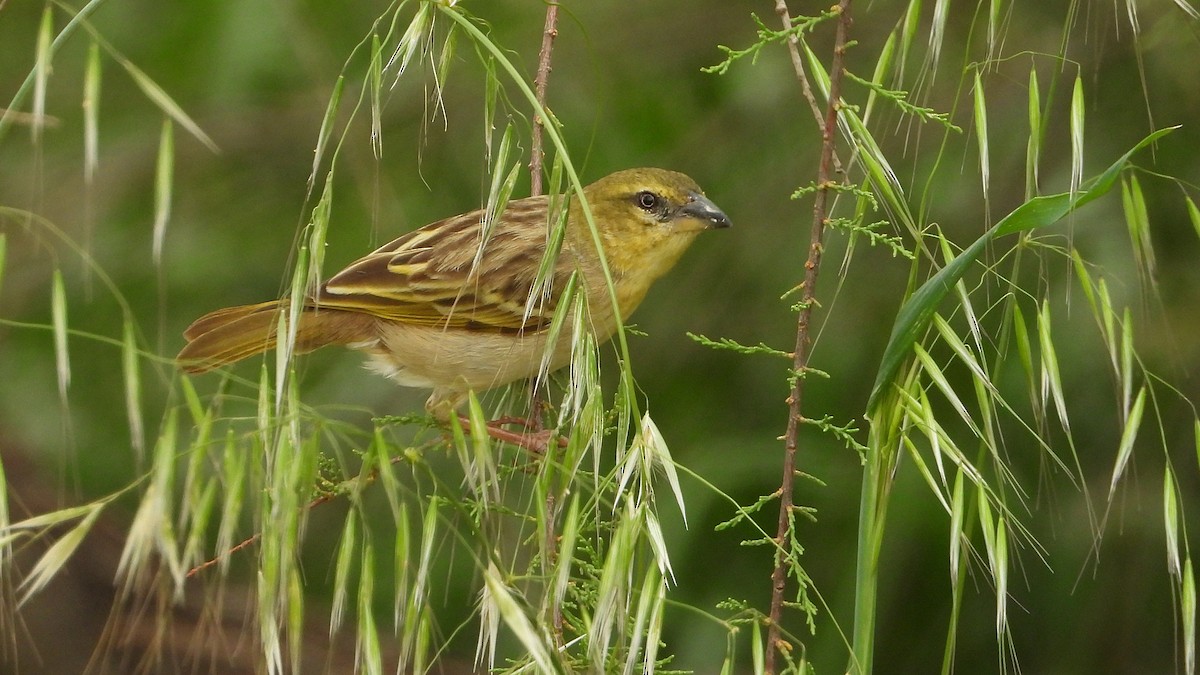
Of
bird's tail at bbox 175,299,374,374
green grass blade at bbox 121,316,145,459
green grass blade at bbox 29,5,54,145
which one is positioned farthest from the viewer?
bird's tail at bbox 175,299,374,374

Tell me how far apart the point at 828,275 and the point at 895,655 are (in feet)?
3.73

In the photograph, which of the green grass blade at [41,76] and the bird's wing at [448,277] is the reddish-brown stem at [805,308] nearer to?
the green grass blade at [41,76]

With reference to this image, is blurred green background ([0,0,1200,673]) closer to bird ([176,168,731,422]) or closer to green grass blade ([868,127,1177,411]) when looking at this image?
bird ([176,168,731,422])

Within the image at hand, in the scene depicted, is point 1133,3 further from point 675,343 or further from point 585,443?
point 675,343

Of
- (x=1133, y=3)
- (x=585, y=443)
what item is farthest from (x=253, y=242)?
(x=1133, y=3)

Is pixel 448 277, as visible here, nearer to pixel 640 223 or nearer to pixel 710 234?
pixel 640 223

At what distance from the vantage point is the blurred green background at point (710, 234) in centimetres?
349

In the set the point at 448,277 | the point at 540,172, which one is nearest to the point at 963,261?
the point at 540,172

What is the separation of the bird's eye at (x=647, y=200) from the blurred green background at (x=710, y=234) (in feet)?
0.39

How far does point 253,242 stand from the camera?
13.0ft

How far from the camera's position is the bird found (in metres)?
3.56

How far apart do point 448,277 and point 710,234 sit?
92 centimetres

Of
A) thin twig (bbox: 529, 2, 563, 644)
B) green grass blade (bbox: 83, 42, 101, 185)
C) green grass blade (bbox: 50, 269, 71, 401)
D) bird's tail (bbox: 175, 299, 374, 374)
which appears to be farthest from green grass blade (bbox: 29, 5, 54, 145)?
bird's tail (bbox: 175, 299, 374, 374)

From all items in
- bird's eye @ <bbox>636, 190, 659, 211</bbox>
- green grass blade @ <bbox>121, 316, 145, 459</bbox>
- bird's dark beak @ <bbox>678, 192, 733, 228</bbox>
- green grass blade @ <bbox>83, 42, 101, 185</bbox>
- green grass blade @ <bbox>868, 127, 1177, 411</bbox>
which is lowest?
green grass blade @ <bbox>121, 316, 145, 459</bbox>
